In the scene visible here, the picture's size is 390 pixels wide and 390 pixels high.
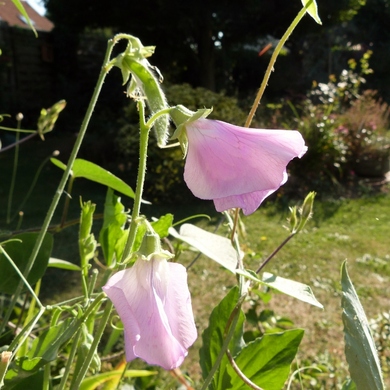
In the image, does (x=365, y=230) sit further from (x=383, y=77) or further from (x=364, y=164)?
(x=383, y=77)

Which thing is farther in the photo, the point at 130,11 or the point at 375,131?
the point at 130,11

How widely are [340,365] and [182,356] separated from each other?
1838mm

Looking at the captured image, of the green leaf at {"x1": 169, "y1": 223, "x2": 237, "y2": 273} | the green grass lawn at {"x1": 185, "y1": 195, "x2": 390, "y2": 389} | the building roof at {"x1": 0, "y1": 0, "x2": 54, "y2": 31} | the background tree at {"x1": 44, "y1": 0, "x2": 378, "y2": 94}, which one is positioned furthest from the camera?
the building roof at {"x1": 0, "y1": 0, "x2": 54, "y2": 31}

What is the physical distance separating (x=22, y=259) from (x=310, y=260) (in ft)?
8.54

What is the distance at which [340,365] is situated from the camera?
6.53 feet

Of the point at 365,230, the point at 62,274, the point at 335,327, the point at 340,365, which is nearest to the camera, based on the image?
the point at 340,365

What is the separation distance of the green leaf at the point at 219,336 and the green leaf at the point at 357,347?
0.53 feet

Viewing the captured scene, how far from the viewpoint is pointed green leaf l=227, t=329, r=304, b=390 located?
0.52 metres

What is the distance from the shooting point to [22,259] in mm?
649

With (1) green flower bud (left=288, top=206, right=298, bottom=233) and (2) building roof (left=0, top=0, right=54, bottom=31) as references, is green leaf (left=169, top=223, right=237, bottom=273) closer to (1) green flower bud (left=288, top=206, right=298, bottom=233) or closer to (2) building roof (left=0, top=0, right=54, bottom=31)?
(1) green flower bud (left=288, top=206, right=298, bottom=233)

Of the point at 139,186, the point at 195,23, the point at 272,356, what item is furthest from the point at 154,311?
the point at 195,23

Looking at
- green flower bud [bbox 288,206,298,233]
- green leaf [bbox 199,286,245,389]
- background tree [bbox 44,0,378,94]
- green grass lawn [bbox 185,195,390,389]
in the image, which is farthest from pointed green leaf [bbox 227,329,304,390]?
background tree [bbox 44,0,378,94]

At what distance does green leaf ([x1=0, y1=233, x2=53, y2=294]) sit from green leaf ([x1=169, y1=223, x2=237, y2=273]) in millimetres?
201

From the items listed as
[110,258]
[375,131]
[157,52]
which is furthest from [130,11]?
[110,258]
